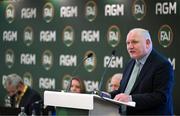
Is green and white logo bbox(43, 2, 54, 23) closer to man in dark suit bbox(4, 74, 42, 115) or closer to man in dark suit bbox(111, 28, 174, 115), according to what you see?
man in dark suit bbox(4, 74, 42, 115)

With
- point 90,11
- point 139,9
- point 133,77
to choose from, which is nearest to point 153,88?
point 133,77

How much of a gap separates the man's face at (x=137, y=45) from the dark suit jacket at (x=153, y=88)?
7 cm

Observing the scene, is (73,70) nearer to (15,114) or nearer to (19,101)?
Result: (19,101)

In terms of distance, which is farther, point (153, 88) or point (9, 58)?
point (9, 58)

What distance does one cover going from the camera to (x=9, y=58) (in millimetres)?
7211

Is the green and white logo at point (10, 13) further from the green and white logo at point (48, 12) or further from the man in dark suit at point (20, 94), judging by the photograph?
the man in dark suit at point (20, 94)

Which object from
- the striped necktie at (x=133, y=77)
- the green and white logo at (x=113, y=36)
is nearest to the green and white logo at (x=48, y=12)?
the green and white logo at (x=113, y=36)

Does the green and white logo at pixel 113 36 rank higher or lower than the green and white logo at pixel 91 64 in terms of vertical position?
higher

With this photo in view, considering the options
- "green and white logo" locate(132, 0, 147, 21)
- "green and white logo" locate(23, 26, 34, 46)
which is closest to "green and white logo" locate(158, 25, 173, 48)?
"green and white logo" locate(132, 0, 147, 21)

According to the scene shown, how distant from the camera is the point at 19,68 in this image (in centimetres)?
710

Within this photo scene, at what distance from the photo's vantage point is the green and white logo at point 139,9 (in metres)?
5.69

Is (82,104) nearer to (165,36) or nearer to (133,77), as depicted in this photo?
(133,77)

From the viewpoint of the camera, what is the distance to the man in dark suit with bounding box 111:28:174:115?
3.20 metres

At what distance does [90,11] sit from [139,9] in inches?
32.1
